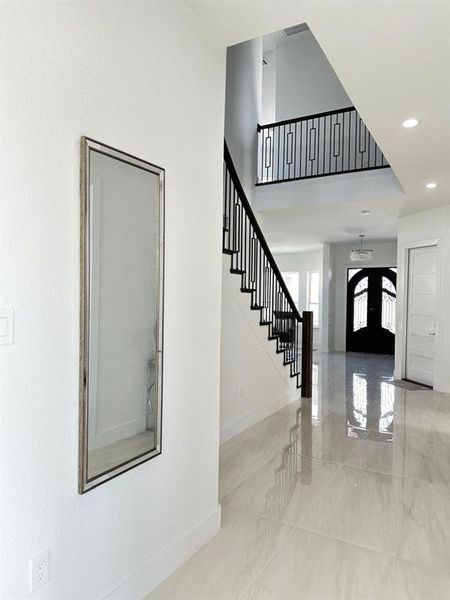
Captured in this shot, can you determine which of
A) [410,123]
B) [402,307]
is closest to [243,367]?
[410,123]

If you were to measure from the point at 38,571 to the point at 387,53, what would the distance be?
10.5 feet

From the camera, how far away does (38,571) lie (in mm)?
1492

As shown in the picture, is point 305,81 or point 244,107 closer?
point 244,107

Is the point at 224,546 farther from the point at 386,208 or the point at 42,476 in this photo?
the point at 386,208

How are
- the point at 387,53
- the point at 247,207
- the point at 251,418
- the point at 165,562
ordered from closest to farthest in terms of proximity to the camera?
the point at 165,562 → the point at 387,53 → the point at 247,207 → the point at 251,418

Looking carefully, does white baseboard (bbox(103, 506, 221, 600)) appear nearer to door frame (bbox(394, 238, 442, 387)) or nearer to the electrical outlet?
the electrical outlet

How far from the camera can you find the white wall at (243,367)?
4.13m

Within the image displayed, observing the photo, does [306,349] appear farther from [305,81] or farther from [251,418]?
[305,81]

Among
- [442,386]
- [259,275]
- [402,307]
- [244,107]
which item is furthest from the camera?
[402,307]

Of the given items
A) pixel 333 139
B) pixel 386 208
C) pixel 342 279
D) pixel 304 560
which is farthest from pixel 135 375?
pixel 342 279

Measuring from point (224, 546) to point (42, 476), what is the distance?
1.34 meters

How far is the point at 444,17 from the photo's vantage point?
7.37 ft

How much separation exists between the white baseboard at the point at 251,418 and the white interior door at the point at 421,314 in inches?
112

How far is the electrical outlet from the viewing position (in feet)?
4.82
